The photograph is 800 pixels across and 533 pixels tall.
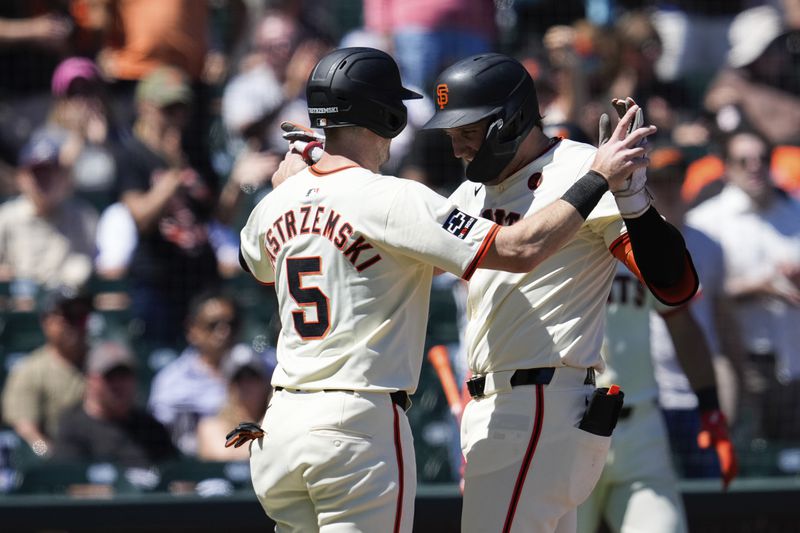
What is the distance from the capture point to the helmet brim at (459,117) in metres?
3.41

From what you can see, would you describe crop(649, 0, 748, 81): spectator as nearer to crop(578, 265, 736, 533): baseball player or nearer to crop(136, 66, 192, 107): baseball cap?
crop(136, 66, 192, 107): baseball cap

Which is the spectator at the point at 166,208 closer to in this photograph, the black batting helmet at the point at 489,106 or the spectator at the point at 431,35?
the spectator at the point at 431,35

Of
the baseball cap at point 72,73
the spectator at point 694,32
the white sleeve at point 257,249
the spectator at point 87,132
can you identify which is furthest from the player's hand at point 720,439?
the spectator at point 694,32

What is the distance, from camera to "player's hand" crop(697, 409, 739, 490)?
4.29m

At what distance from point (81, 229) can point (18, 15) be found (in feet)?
5.50

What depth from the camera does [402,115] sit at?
339cm

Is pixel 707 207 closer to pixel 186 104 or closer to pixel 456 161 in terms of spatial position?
pixel 456 161

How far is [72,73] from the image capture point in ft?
23.8

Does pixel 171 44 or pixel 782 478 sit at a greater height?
pixel 171 44

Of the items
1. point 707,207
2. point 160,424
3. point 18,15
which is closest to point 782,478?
point 707,207

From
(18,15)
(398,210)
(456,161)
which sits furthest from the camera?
(18,15)

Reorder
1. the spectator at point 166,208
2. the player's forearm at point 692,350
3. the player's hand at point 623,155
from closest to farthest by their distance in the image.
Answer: the player's hand at point 623,155 → the player's forearm at point 692,350 → the spectator at point 166,208

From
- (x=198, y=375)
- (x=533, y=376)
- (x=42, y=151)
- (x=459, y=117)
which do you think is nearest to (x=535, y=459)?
(x=533, y=376)

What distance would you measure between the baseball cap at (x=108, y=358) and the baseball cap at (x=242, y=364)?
47 cm
